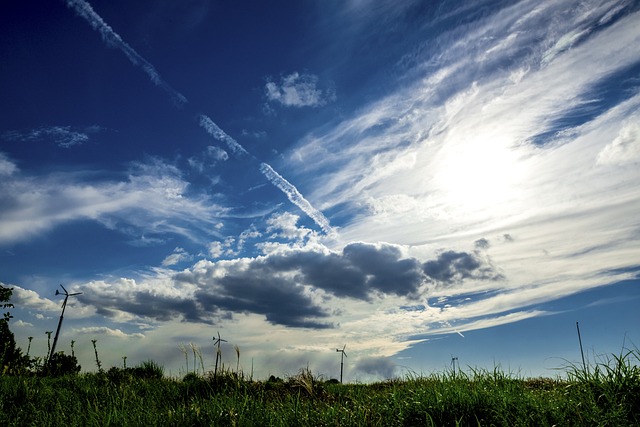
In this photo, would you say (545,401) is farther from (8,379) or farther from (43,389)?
(8,379)

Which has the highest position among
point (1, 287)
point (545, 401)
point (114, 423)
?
point (1, 287)

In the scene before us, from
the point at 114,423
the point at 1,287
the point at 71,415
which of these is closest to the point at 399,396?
the point at 114,423

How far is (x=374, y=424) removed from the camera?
650 centimetres

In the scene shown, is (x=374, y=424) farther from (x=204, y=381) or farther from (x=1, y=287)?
(x=1, y=287)

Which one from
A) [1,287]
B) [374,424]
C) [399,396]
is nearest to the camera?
[374,424]

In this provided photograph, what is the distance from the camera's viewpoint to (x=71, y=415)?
8.07 metres

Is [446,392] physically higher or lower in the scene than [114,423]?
higher

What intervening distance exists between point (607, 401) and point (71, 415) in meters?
9.25

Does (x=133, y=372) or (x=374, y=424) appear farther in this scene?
(x=133, y=372)

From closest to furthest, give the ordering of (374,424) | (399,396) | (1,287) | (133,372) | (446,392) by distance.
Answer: (374,424) → (446,392) → (399,396) → (133,372) → (1,287)

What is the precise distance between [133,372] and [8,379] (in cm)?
380

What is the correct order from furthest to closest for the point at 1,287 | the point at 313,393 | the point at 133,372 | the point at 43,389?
the point at 1,287 → the point at 133,372 → the point at 43,389 → the point at 313,393

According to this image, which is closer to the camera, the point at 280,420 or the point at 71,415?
the point at 280,420

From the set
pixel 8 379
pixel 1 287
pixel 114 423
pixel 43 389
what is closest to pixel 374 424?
pixel 114 423
